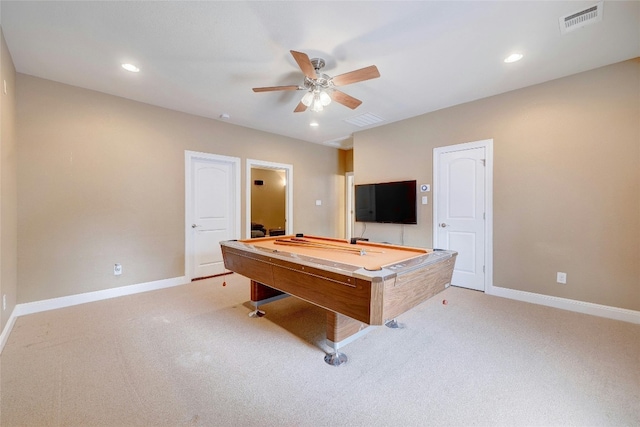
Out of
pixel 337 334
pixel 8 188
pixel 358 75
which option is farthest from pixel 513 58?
pixel 8 188

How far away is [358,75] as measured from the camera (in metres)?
2.17

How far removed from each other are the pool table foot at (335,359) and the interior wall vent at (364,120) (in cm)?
336

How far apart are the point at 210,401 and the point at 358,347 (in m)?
1.14

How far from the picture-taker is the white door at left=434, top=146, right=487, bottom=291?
352cm

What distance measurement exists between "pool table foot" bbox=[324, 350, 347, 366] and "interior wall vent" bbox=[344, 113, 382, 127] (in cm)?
336

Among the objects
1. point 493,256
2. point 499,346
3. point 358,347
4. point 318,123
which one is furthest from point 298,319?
point 318,123

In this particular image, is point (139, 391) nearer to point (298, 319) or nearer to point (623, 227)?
point (298, 319)

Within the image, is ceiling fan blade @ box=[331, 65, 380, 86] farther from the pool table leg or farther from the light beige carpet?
the light beige carpet

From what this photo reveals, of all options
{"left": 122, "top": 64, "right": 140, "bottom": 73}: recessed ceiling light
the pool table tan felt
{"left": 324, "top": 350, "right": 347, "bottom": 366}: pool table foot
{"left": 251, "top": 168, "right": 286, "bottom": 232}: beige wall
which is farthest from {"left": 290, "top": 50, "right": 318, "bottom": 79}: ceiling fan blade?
{"left": 251, "top": 168, "right": 286, "bottom": 232}: beige wall

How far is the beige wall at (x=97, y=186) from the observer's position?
284cm

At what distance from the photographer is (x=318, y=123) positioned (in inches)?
173

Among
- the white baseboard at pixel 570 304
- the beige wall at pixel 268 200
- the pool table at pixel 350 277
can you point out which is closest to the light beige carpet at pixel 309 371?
the white baseboard at pixel 570 304

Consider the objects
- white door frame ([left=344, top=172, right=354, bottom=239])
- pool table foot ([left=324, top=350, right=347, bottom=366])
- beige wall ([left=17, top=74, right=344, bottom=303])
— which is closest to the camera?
pool table foot ([left=324, top=350, right=347, bottom=366])

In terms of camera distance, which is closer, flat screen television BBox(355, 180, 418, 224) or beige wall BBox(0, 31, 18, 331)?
beige wall BBox(0, 31, 18, 331)
